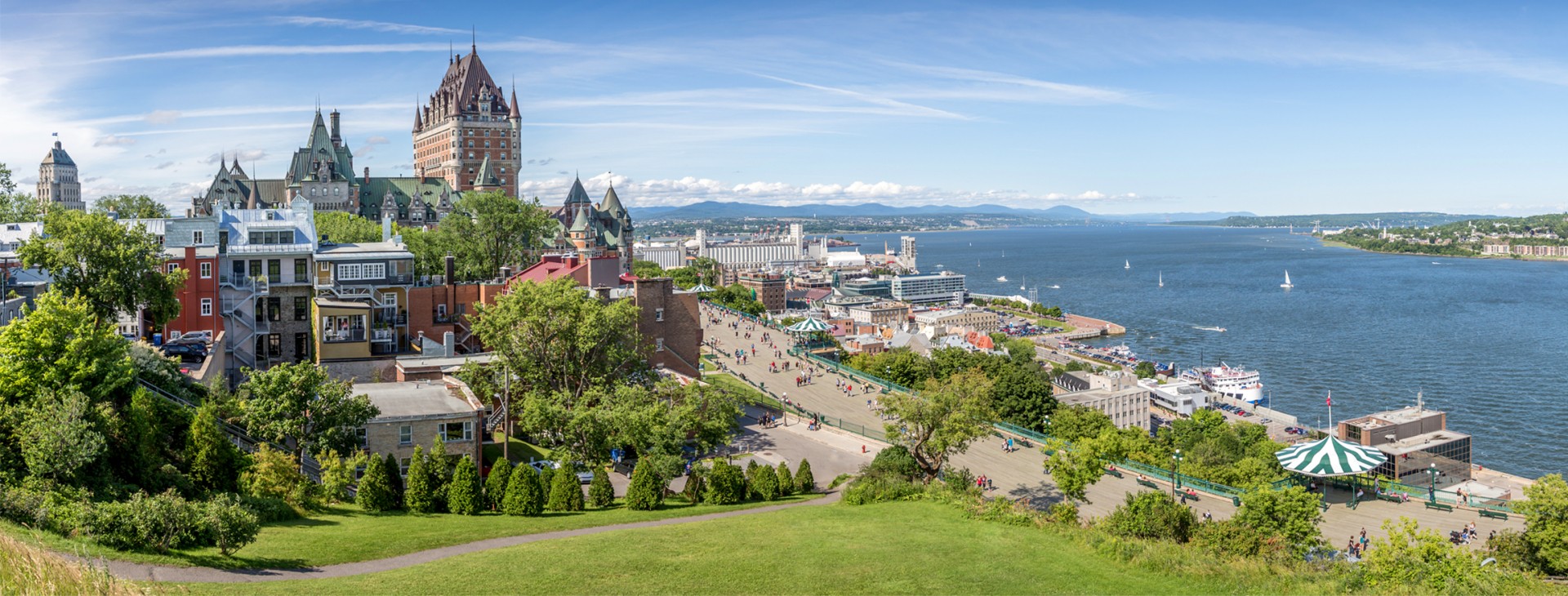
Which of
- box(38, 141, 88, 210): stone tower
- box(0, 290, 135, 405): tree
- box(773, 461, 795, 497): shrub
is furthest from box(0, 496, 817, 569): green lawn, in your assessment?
box(38, 141, 88, 210): stone tower

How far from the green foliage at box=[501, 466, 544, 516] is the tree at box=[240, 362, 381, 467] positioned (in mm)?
4945

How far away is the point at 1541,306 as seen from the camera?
5325 inches

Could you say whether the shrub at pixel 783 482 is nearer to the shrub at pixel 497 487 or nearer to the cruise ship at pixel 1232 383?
the shrub at pixel 497 487

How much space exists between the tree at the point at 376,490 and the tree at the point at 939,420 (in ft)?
48.7

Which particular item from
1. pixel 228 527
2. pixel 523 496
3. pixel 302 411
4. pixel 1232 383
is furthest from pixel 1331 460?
pixel 1232 383

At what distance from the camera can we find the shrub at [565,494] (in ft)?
90.1

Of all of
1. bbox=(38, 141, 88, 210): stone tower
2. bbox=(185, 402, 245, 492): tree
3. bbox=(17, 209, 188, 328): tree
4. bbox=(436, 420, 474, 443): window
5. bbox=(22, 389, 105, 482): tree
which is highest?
bbox=(38, 141, 88, 210): stone tower

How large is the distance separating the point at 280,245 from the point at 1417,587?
126 ft

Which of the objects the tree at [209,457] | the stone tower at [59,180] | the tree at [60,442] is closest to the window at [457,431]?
the tree at [209,457]

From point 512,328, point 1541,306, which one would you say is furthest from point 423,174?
point 1541,306

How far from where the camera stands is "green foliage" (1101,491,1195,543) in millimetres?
26578

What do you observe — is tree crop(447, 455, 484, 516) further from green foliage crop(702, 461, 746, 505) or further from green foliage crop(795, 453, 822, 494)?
green foliage crop(795, 453, 822, 494)

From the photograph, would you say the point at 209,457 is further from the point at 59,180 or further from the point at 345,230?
the point at 59,180

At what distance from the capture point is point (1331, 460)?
38.9 m
